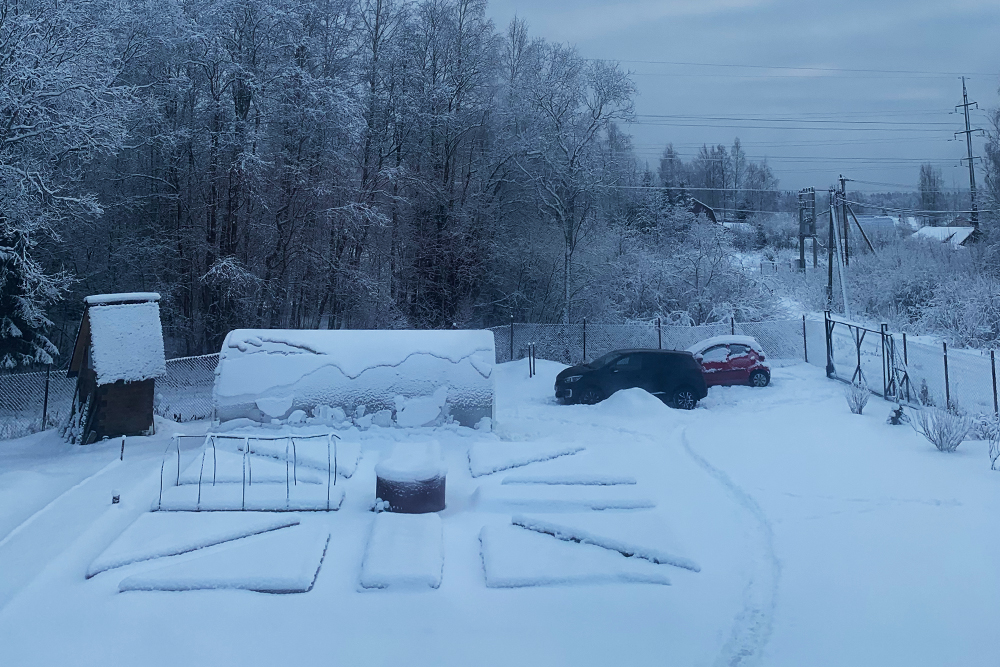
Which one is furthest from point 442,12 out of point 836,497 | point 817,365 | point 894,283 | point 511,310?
point 836,497

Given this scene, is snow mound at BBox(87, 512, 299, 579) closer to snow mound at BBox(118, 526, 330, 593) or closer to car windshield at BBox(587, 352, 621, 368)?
snow mound at BBox(118, 526, 330, 593)

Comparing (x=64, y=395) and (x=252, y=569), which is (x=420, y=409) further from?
(x=64, y=395)

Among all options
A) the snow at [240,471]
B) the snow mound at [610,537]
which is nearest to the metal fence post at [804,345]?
the snow mound at [610,537]

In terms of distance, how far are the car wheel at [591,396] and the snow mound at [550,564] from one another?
9.03 metres

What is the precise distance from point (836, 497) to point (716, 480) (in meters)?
1.67

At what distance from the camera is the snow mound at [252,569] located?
7012 mm

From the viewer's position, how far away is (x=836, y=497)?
32.3 ft

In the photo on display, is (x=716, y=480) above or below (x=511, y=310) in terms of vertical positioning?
below

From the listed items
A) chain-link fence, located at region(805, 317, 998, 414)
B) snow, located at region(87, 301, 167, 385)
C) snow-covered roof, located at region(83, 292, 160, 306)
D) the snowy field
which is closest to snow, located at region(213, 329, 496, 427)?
the snowy field

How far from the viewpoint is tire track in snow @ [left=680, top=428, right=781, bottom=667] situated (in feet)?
19.7

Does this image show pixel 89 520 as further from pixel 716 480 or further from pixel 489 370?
pixel 716 480

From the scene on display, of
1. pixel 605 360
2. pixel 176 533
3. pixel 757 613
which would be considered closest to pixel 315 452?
pixel 176 533

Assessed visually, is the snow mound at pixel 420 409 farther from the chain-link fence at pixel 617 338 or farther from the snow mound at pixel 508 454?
the chain-link fence at pixel 617 338

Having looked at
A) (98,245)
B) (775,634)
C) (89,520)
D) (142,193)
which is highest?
(142,193)
